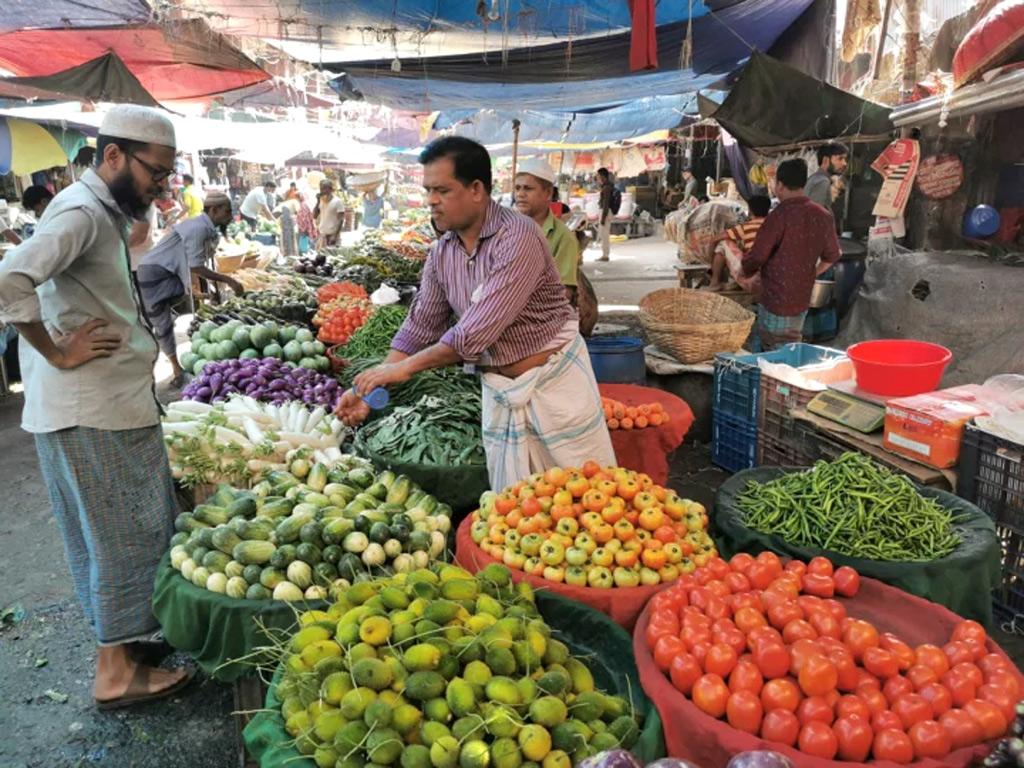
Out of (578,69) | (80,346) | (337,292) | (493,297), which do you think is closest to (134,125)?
(80,346)

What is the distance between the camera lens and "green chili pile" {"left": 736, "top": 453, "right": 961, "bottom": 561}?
2.55m

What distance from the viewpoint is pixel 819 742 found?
5.21 ft

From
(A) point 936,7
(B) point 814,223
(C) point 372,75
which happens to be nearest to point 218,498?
(B) point 814,223

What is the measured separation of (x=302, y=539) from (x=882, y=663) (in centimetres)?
189

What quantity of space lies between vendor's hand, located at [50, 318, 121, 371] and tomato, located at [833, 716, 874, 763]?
2627 mm

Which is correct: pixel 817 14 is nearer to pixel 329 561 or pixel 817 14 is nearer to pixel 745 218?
pixel 745 218

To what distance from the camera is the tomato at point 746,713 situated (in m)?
1.66

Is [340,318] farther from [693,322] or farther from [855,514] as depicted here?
[855,514]

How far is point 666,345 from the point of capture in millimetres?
5836

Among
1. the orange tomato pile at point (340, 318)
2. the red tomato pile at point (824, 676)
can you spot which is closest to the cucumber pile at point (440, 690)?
the red tomato pile at point (824, 676)

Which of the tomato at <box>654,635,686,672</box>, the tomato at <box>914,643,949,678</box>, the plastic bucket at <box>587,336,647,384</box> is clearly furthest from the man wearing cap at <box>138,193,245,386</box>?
the tomato at <box>914,643,949,678</box>

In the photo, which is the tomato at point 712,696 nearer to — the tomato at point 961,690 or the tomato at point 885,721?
the tomato at point 885,721

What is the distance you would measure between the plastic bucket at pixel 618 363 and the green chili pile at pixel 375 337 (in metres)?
1.57

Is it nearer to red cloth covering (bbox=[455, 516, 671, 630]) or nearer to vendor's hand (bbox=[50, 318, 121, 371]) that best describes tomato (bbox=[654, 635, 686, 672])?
red cloth covering (bbox=[455, 516, 671, 630])
